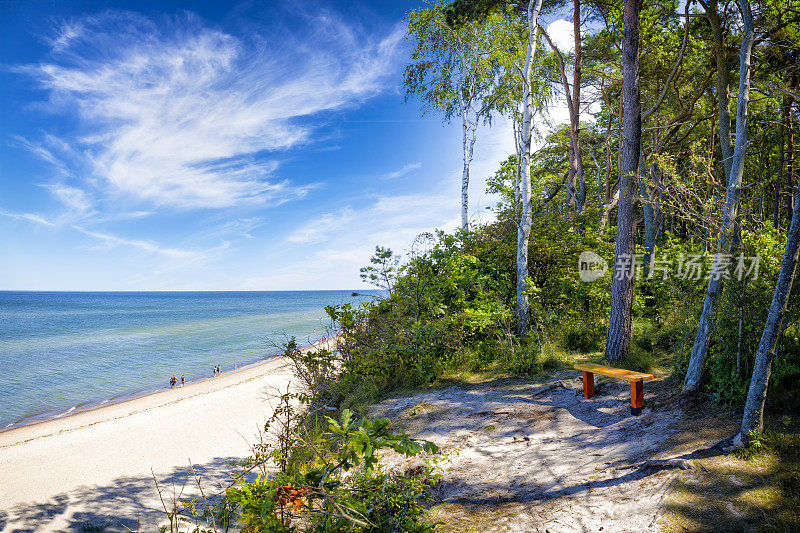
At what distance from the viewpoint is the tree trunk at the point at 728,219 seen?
488 centimetres

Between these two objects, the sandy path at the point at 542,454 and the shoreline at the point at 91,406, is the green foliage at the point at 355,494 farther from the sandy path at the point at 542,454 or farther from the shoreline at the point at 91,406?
the shoreline at the point at 91,406

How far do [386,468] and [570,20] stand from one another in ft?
39.2

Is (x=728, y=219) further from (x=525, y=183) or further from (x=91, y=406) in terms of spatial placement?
(x=91, y=406)

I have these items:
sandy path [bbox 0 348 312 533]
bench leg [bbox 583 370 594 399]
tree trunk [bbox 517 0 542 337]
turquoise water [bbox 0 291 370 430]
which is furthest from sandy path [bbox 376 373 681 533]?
turquoise water [bbox 0 291 370 430]

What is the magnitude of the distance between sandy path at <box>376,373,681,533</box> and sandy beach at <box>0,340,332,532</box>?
117 inches

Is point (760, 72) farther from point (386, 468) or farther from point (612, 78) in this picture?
point (386, 468)

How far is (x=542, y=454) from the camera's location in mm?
4508

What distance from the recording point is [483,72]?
14.4 m

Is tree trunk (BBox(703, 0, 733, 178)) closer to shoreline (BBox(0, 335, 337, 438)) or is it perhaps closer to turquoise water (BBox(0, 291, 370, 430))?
turquoise water (BBox(0, 291, 370, 430))

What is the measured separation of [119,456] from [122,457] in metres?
0.22

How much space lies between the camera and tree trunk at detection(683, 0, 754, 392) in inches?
192

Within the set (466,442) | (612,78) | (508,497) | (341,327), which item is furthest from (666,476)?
(612,78)

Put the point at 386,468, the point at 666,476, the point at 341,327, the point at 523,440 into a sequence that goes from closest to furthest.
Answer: the point at 666,476 → the point at 386,468 → the point at 523,440 → the point at 341,327

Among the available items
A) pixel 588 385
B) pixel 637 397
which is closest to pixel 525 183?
pixel 588 385
